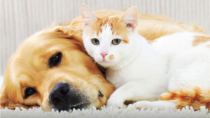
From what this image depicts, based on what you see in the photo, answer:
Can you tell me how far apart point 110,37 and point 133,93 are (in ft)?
1.11

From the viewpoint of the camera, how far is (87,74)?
1508 millimetres

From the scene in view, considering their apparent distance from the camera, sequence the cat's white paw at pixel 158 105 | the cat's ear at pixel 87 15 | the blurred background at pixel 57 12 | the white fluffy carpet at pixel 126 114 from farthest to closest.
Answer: the blurred background at pixel 57 12
the cat's ear at pixel 87 15
the cat's white paw at pixel 158 105
the white fluffy carpet at pixel 126 114

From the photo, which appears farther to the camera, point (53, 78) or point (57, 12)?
point (57, 12)

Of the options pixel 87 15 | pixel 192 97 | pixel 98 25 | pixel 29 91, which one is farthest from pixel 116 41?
pixel 29 91

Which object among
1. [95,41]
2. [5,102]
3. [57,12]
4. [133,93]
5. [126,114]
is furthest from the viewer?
[57,12]

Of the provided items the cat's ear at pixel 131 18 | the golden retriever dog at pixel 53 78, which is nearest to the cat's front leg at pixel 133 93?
the golden retriever dog at pixel 53 78

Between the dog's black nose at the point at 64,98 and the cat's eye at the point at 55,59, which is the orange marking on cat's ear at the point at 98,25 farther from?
the dog's black nose at the point at 64,98

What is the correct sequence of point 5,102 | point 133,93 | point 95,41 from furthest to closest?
point 5,102 → point 95,41 → point 133,93

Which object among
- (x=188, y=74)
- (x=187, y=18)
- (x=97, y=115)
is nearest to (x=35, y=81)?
(x=97, y=115)

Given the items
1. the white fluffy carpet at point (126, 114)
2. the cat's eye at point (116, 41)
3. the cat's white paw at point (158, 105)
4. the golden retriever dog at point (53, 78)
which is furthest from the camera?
the cat's eye at point (116, 41)

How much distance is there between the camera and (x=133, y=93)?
4.39 ft

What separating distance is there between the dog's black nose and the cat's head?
0.82 ft

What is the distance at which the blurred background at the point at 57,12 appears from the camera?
2.89 meters

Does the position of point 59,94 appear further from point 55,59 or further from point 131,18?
point 131,18
